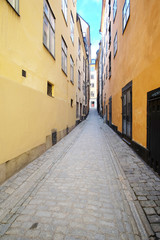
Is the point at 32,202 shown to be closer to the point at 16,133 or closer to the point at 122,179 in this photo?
the point at 16,133

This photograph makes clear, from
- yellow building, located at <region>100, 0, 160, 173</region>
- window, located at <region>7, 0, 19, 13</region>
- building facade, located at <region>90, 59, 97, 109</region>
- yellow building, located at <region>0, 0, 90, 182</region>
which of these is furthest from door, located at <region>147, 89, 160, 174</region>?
building facade, located at <region>90, 59, 97, 109</region>

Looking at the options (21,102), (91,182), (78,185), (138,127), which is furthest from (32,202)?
(138,127)

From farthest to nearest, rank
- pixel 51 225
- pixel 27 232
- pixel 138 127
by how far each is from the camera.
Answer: pixel 138 127 < pixel 51 225 < pixel 27 232

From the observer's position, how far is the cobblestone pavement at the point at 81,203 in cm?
191

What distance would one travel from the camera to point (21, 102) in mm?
3883

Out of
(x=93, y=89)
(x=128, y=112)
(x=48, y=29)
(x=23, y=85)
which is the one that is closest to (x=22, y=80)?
(x=23, y=85)

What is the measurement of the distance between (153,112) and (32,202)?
384 cm

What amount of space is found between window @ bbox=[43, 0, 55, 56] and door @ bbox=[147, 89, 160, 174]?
192 inches

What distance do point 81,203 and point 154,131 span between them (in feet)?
9.32

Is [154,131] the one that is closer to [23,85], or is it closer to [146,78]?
[146,78]

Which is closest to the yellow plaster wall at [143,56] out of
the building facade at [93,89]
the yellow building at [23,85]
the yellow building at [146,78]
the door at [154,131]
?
the yellow building at [146,78]

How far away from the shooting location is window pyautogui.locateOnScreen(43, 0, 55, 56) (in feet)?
19.0

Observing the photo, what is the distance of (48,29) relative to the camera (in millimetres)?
6219

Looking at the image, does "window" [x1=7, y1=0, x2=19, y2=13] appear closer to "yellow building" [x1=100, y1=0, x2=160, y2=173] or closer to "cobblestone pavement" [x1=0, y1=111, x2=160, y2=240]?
"yellow building" [x1=100, y1=0, x2=160, y2=173]
